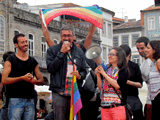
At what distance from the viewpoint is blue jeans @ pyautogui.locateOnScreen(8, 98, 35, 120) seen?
18.7ft

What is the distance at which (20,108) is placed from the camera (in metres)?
5.76

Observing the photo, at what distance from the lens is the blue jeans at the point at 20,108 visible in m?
5.70

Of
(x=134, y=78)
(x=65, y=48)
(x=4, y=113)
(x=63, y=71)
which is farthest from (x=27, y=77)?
(x=134, y=78)

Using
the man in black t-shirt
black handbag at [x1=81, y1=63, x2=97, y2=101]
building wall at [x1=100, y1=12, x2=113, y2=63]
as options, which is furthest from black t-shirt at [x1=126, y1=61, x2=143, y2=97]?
building wall at [x1=100, y1=12, x2=113, y2=63]

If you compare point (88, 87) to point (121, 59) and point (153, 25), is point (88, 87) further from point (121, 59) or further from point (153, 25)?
point (153, 25)

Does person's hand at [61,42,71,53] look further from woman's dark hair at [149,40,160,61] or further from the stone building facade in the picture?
the stone building facade

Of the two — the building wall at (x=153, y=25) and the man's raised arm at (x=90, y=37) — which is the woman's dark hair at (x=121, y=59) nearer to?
the man's raised arm at (x=90, y=37)

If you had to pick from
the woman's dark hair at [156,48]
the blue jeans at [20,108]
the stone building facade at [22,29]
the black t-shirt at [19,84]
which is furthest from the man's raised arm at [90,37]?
the stone building facade at [22,29]

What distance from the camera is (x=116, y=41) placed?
178ft

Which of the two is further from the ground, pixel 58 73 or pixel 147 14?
pixel 147 14

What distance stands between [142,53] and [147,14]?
4817 centimetres

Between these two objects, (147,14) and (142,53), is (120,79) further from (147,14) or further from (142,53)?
(147,14)

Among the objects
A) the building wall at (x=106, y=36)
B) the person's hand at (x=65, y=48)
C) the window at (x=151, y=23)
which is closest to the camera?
the person's hand at (x=65, y=48)

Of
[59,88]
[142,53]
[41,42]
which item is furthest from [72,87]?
[41,42]
